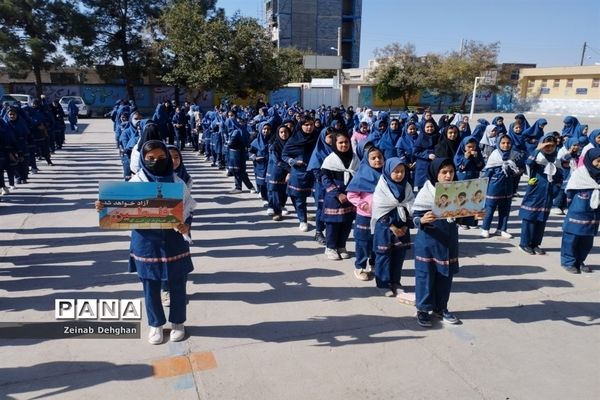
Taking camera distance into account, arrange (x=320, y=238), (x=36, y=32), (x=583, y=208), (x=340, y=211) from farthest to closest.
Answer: (x=36, y=32) < (x=320, y=238) < (x=340, y=211) < (x=583, y=208)

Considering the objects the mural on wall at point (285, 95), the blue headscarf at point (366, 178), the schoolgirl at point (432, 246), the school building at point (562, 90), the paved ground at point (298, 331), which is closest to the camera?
the paved ground at point (298, 331)

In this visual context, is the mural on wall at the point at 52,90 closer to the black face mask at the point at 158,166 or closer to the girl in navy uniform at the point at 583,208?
the black face mask at the point at 158,166

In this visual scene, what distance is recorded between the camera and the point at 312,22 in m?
53.0

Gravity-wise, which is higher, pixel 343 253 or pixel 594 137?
pixel 594 137

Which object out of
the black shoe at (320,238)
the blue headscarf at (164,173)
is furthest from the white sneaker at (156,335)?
the black shoe at (320,238)

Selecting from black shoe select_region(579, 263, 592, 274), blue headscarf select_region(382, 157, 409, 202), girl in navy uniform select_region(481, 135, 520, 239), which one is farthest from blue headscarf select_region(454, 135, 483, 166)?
blue headscarf select_region(382, 157, 409, 202)

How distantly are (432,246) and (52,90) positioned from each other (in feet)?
111

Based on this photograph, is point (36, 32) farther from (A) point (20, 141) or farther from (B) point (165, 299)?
(B) point (165, 299)

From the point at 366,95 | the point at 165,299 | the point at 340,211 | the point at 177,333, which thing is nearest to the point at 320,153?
the point at 340,211

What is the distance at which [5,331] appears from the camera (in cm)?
387

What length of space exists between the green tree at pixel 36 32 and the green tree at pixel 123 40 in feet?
3.30

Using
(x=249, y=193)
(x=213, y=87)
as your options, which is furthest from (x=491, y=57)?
(x=249, y=193)

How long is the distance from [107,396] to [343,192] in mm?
3175

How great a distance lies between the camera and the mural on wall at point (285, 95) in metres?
33.7
